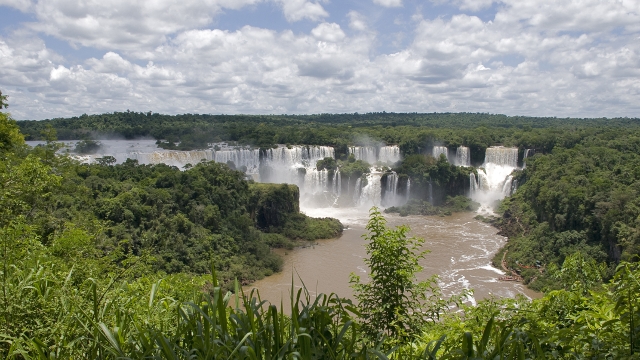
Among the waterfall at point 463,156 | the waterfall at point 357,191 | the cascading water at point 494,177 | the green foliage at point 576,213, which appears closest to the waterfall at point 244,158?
the waterfall at point 357,191

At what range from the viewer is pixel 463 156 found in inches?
1922

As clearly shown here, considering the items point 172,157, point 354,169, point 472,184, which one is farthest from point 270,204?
point 472,184

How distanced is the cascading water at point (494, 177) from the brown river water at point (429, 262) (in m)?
7.22

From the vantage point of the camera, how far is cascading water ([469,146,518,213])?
43.0m

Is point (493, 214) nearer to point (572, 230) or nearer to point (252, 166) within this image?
point (572, 230)

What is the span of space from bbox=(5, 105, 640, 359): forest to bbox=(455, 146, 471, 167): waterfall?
25.2 inches

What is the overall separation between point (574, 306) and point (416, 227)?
28.7 m

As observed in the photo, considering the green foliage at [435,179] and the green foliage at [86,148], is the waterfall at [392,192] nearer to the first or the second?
the green foliage at [435,179]

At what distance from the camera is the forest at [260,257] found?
2.98 metres

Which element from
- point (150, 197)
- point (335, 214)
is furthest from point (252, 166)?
point (150, 197)

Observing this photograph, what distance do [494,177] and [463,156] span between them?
4108mm

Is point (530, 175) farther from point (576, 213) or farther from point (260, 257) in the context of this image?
point (260, 257)

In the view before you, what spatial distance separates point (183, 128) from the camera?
1909 inches

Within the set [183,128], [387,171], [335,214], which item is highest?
[183,128]
